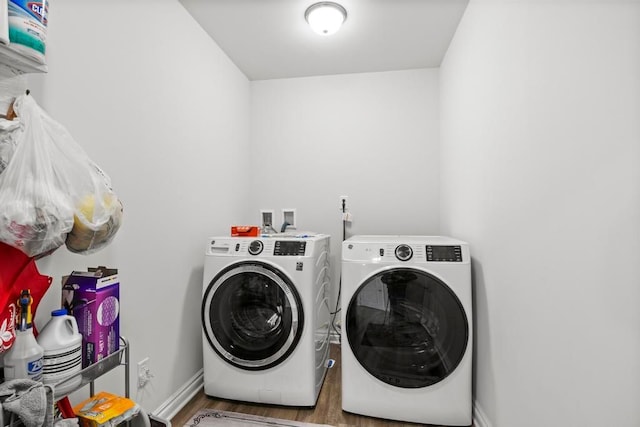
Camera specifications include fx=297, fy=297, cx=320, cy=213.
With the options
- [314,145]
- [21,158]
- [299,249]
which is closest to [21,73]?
[21,158]

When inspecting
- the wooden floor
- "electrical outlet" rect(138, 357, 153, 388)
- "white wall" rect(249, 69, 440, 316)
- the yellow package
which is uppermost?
"white wall" rect(249, 69, 440, 316)

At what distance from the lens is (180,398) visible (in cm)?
171

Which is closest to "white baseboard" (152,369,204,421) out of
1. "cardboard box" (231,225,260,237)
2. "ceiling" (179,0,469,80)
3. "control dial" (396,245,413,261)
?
"cardboard box" (231,225,260,237)

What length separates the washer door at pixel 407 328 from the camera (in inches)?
60.2

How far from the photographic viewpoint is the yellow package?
952 mm

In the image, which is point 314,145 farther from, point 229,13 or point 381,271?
point 381,271

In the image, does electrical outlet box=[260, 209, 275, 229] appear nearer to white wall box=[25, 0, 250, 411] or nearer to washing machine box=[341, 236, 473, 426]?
white wall box=[25, 0, 250, 411]

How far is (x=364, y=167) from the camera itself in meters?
2.62

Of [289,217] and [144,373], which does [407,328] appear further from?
[289,217]

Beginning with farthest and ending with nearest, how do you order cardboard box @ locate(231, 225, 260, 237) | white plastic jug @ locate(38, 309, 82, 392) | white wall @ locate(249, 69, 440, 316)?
white wall @ locate(249, 69, 440, 316) < cardboard box @ locate(231, 225, 260, 237) < white plastic jug @ locate(38, 309, 82, 392)

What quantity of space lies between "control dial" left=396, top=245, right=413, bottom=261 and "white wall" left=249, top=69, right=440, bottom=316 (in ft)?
3.14

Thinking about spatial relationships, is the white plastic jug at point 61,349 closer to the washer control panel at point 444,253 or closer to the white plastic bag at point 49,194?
the white plastic bag at point 49,194

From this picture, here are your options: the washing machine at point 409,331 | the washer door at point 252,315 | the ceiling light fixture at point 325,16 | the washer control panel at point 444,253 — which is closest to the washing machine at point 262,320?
the washer door at point 252,315

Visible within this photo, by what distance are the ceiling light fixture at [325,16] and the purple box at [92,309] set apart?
1.75 meters
